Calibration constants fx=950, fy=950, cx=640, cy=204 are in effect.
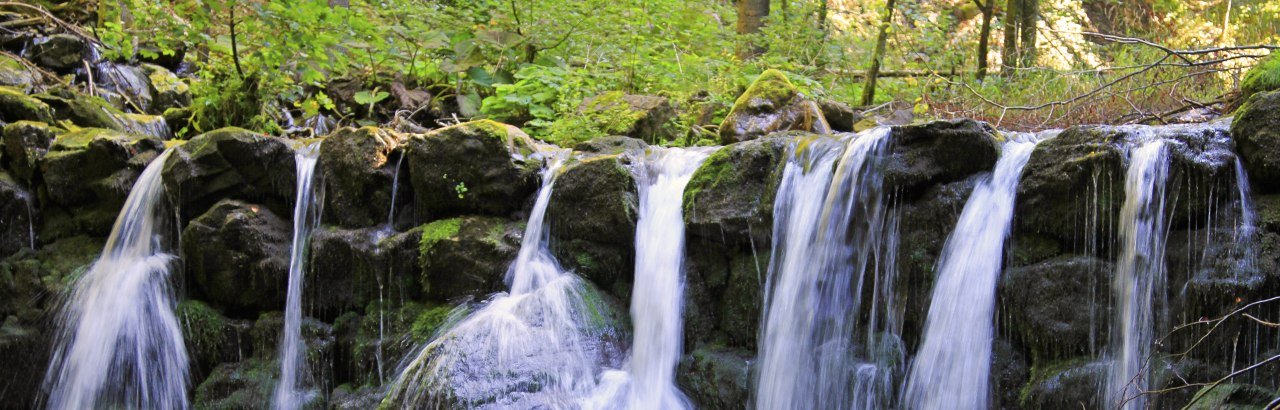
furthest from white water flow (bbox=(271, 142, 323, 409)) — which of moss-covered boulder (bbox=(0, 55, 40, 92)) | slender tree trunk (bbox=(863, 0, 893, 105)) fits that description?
slender tree trunk (bbox=(863, 0, 893, 105))

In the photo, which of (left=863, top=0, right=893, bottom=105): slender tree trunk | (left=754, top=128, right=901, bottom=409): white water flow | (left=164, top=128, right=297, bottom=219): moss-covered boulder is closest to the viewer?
(left=754, top=128, right=901, bottom=409): white water flow

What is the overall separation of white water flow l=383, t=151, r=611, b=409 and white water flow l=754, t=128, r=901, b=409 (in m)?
1.00

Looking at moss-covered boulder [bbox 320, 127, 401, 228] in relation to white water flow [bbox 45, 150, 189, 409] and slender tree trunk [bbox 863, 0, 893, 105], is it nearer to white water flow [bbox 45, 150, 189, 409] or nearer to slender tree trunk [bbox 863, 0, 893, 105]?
white water flow [bbox 45, 150, 189, 409]

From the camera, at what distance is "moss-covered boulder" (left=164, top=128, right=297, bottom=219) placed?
20.8ft

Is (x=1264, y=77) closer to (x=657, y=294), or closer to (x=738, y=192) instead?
(x=738, y=192)

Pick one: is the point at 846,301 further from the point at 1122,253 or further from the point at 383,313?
the point at 383,313

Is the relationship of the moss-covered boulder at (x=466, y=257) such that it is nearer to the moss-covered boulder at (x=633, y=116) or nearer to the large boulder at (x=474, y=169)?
the large boulder at (x=474, y=169)

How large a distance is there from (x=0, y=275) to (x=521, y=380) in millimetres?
4029

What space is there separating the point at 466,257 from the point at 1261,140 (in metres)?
Result: 4.12

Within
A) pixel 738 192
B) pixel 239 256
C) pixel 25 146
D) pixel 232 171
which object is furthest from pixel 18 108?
pixel 738 192

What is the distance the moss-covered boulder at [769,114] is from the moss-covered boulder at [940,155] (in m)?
1.84

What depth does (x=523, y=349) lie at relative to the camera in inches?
202

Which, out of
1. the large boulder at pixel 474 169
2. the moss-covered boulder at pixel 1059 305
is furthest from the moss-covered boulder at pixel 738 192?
the moss-covered boulder at pixel 1059 305

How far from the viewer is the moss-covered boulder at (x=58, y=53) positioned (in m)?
8.92
